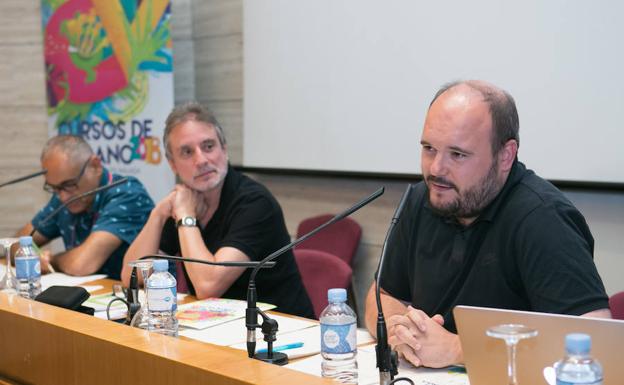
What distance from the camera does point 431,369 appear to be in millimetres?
1864

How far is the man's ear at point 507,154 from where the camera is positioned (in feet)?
6.96

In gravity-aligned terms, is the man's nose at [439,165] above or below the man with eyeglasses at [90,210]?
above

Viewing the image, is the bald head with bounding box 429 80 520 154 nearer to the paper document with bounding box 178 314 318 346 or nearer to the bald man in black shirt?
the bald man in black shirt

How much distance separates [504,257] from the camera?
2072 mm

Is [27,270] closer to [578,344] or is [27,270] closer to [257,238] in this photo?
[257,238]

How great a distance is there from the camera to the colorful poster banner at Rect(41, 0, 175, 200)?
15.7 feet

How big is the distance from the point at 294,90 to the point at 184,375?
10.3 ft

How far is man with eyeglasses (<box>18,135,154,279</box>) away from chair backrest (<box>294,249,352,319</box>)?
2.70 feet

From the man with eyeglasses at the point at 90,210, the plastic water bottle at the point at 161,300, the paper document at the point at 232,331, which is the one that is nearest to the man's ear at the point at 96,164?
the man with eyeglasses at the point at 90,210

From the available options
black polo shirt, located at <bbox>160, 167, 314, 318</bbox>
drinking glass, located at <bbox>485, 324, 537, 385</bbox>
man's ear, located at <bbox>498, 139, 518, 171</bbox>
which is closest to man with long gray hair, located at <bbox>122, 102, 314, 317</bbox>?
black polo shirt, located at <bbox>160, 167, 314, 318</bbox>

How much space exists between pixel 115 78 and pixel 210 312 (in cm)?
278

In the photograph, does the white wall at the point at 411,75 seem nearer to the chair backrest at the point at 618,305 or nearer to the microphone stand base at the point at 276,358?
the chair backrest at the point at 618,305

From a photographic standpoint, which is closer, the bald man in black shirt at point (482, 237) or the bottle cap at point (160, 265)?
the bald man in black shirt at point (482, 237)

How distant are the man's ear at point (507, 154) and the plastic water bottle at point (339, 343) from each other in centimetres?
63
